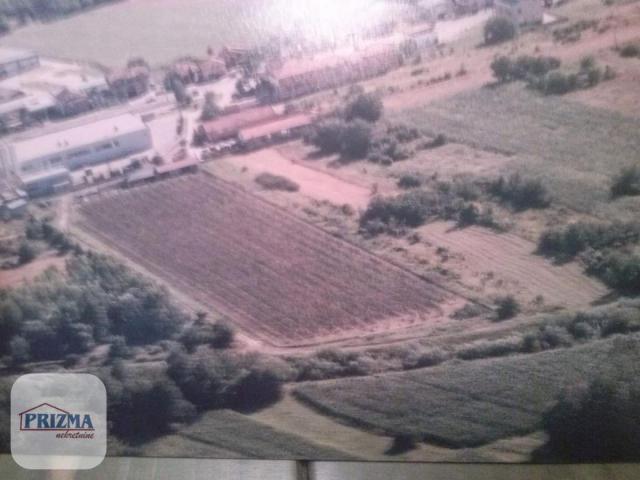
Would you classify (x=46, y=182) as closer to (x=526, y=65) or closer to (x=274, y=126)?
(x=274, y=126)

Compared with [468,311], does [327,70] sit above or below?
above

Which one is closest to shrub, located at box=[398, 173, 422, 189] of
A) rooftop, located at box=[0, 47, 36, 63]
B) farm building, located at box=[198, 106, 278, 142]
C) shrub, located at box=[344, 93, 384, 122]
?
shrub, located at box=[344, 93, 384, 122]

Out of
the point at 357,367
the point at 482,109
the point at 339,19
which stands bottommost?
the point at 357,367

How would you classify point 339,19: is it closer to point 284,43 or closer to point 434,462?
point 284,43

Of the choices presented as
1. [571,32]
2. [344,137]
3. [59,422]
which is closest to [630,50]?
[571,32]

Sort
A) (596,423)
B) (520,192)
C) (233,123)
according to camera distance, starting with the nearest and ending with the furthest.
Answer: (596,423) → (520,192) → (233,123)

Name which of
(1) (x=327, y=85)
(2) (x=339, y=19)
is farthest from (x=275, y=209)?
(2) (x=339, y=19)
